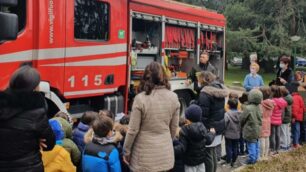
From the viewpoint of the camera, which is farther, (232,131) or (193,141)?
(232,131)

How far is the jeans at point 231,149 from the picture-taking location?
7551mm

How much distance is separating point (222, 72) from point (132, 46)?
4.24m

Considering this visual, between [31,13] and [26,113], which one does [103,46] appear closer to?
[31,13]

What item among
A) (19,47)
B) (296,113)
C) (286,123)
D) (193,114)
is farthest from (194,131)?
(296,113)

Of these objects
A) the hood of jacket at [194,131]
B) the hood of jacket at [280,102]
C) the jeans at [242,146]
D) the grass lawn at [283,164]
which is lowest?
the grass lawn at [283,164]

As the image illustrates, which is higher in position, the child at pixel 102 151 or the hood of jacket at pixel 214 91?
the hood of jacket at pixel 214 91

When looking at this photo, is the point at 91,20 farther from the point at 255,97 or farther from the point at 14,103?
the point at 14,103

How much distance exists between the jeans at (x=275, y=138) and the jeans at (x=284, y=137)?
0.65 ft

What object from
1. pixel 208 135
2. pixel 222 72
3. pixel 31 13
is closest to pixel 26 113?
pixel 208 135

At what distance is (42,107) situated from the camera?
373 centimetres

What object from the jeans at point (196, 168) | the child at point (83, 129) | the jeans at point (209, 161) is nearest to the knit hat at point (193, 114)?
the jeans at point (196, 168)

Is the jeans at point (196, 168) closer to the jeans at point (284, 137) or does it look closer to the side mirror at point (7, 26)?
the side mirror at point (7, 26)

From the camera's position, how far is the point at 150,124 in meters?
4.48

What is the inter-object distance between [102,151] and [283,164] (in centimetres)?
408
